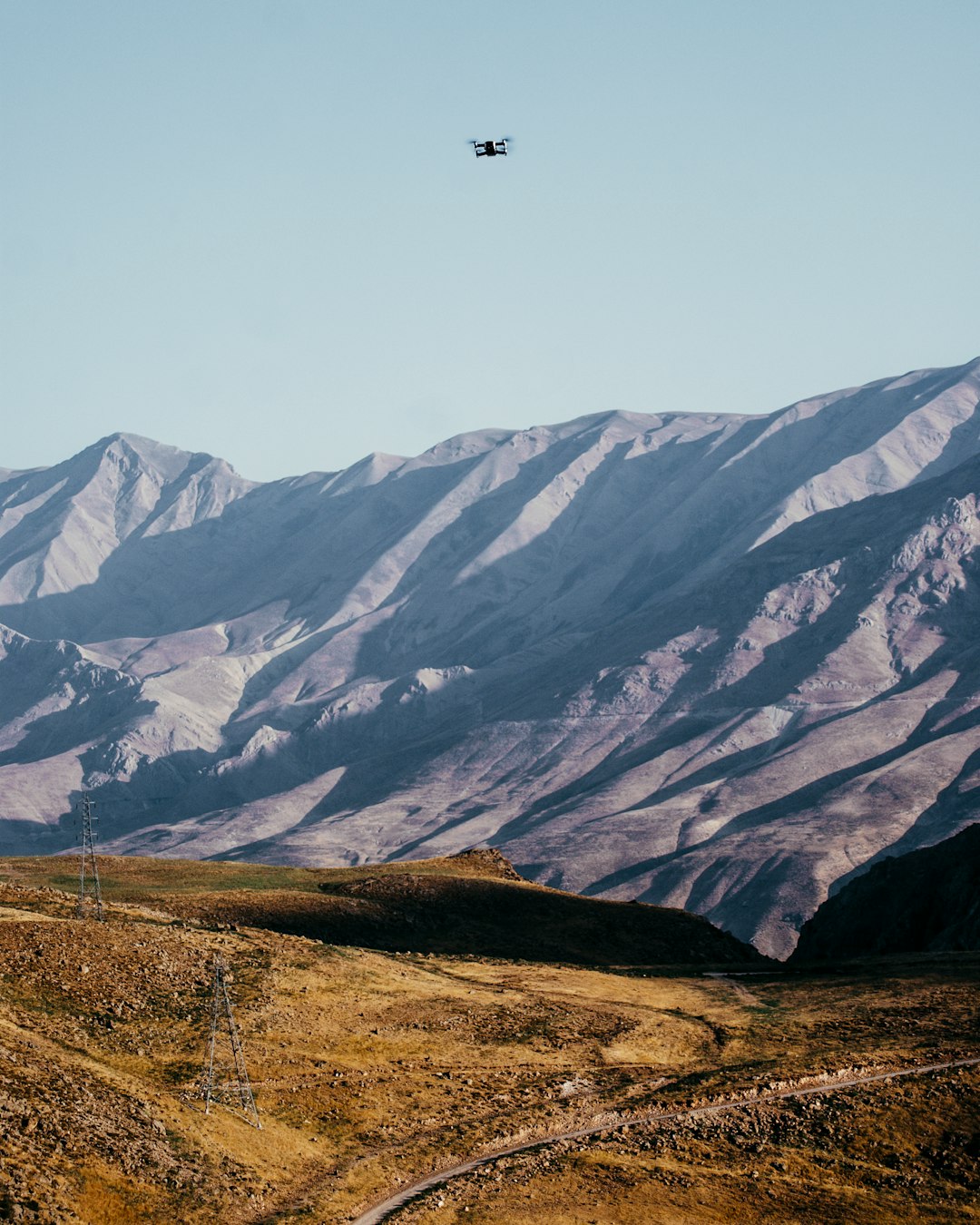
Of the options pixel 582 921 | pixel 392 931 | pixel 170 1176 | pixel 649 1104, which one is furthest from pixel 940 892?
pixel 170 1176

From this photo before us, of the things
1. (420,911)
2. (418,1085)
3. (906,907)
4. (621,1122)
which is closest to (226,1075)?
(418,1085)

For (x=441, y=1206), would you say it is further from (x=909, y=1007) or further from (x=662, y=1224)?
(x=909, y=1007)

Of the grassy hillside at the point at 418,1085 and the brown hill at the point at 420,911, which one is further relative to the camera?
the brown hill at the point at 420,911

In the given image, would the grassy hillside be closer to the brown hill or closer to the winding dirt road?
the winding dirt road

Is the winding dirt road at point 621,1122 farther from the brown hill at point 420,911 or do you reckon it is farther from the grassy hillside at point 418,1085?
the brown hill at point 420,911

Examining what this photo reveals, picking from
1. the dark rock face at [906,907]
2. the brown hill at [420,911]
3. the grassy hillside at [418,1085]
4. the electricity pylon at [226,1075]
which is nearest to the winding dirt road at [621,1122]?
the grassy hillside at [418,1085]

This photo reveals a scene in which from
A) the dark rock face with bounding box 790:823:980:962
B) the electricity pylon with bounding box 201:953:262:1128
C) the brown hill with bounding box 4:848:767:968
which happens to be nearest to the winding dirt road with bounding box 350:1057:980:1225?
the electricity pylon with bounding box 201:953:262:1128
